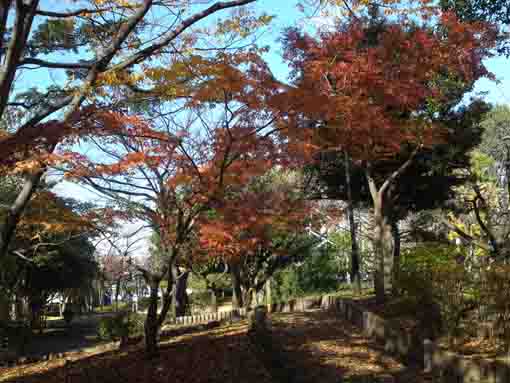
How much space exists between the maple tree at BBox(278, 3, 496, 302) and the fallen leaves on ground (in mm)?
4262

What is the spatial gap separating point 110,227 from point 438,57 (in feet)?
28.2

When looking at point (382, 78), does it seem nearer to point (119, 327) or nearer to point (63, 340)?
point (119, 327)

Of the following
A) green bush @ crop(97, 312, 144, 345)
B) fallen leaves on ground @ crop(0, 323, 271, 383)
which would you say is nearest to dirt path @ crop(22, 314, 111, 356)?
green bush @ crop(97, 312, 144, 345)

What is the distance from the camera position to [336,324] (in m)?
11.1

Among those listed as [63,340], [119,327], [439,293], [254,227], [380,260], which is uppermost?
[254,227]

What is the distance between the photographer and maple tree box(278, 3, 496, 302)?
10.8 m

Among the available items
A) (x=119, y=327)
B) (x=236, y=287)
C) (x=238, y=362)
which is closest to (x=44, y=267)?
(x=236, y=287)

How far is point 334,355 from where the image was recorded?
8250 mm

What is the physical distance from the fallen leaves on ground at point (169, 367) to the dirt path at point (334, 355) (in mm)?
722

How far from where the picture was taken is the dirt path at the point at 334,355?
22.4 feet

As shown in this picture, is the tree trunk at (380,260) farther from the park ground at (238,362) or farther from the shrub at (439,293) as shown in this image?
the shrub at (439,293)

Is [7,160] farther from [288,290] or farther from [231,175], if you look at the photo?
[288,290]

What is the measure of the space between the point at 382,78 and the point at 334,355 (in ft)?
20.3

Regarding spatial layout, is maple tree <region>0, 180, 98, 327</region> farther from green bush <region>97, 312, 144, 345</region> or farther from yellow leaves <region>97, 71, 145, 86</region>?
yellow leaves <region>97, 71, 145, 86</region>
